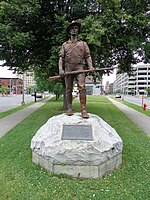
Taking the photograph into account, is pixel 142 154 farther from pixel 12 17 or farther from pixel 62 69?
pixel 12 17

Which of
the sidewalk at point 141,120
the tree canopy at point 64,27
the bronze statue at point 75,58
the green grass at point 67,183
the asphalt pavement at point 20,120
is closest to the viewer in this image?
the green grass at point 67,183

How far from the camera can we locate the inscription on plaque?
18.5ft

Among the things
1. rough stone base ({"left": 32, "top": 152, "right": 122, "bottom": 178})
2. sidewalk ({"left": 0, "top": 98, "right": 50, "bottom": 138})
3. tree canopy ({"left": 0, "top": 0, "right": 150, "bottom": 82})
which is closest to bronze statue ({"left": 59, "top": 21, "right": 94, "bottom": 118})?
rough stone base ({"left": 32, "top": 152, "right": 122, "bottom": 178})

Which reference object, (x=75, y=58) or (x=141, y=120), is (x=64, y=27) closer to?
(x=75, y=58)

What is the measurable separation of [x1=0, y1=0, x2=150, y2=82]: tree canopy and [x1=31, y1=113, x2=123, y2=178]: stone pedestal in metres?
6.15

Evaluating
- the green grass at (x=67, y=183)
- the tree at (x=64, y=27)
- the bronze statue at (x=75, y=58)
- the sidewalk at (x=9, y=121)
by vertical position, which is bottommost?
the green grass at (x=67, y=183)

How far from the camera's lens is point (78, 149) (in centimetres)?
533

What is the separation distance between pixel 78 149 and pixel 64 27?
344 inches

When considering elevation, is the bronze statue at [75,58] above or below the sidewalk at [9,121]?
above

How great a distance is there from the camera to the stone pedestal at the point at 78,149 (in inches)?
207

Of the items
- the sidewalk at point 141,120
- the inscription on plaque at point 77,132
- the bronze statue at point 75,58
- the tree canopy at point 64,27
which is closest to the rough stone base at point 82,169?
the inscription on plaque at point 77,132

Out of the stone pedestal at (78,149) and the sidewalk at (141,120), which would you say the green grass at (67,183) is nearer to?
the stone pedestal at (78,149)

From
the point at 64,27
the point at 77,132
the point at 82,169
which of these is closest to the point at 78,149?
the point at 82,169

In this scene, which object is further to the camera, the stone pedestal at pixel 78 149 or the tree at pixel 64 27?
the tree at pixel 64 27
